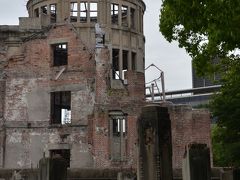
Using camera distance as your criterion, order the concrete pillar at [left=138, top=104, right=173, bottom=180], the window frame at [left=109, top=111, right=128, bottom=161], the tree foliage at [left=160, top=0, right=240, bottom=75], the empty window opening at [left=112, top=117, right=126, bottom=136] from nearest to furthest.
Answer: the concrete pillar at [left=138, top=104, right=173, bottom=180] < the tree foliage at [left=160, top=0, right=240, bottom=75] < the window frame at [left=109, top=111, right=128, bottom=161] < the empty window opening at [left=112, top=117, right=126, bottom=136]

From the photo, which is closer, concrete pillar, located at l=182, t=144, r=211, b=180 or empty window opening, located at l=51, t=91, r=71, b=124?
concrete pillar, located at l=182, t=144, r=211, b=180

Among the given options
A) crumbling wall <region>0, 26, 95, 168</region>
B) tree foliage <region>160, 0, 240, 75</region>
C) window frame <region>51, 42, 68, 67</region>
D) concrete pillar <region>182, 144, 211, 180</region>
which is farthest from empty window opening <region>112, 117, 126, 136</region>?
concrete pillar <region>182, 144, 211, 180</region>

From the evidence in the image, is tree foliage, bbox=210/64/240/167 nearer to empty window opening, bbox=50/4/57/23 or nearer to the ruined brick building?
the ruined brick building

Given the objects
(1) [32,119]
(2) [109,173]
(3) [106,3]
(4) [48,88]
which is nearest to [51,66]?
(4) [48,88]

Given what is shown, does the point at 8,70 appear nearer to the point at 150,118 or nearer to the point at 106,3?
the point at 106,3

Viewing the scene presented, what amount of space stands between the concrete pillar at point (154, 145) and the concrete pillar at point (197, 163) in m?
1.84

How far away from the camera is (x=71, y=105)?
1024 inches

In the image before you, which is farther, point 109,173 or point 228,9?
point 109,173

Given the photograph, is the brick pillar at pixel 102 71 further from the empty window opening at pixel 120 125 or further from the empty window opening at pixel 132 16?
the empty window opening at pixel 132 16

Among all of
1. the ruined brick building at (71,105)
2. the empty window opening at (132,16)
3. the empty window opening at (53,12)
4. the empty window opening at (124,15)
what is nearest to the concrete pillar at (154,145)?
the ruined brick building at (71,105)

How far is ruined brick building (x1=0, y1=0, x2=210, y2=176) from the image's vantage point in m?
24.4

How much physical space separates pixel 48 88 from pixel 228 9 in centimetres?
1687

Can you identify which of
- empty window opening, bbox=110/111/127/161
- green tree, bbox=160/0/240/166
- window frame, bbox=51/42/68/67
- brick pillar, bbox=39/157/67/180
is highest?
window frame, bbox=51/42/68/67

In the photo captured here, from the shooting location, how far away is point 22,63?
26828mm
